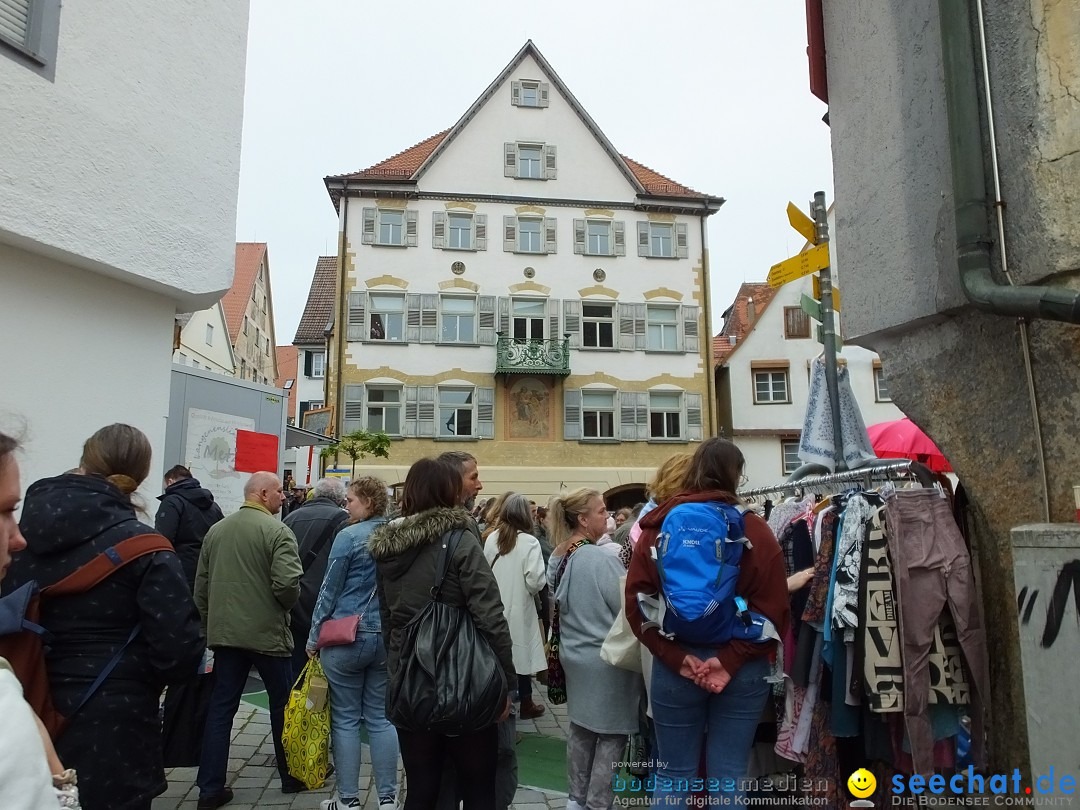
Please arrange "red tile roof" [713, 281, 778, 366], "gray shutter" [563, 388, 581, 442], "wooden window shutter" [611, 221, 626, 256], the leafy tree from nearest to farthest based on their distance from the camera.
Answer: the leafy tree < "gray shutter" [563, 388, 581, 442] < "wooden window shutter" [611, 221, 626, 256] < "red tile roof" [713, 281, 778, 366]

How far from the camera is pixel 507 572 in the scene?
6.10m

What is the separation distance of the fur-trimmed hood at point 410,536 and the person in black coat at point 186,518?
261cm

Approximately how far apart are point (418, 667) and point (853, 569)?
1982 millimetres

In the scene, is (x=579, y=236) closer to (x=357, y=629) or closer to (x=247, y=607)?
(x=247, y=607)

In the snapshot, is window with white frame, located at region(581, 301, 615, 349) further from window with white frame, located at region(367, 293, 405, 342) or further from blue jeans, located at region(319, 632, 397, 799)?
blue jeans, located at region(319, 632, 397, 799)

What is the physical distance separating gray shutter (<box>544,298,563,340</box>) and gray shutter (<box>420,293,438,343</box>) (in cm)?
396

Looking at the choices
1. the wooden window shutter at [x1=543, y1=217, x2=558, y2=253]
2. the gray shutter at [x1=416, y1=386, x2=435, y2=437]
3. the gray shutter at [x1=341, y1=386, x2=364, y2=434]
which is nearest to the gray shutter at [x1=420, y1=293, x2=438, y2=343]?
the gray shutter at [x1=416, y1=386, x2=435, y2=437]

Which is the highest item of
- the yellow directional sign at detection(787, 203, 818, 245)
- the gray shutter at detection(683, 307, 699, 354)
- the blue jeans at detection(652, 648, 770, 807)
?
the gray shutter at detection(683, 307, 699, 354)

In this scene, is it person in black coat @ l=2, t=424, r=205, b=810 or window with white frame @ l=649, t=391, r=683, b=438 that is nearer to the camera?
person in black coat @ l=2, t=424, r=205, b=810

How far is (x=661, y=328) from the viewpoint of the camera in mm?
29188

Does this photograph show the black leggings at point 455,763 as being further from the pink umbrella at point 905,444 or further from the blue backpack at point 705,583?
the pink umbrella at point 905,444

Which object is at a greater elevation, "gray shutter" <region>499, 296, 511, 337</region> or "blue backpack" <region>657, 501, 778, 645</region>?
"gray shutter" <region>499, 296, 511, 337</region>

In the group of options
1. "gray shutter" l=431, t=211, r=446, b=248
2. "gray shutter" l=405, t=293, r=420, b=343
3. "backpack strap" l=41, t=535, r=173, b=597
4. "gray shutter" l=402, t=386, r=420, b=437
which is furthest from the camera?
"gray shutter" l=431, t=211, r=446, b=248

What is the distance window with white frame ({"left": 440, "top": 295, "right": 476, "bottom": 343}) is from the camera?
28.0 meters
